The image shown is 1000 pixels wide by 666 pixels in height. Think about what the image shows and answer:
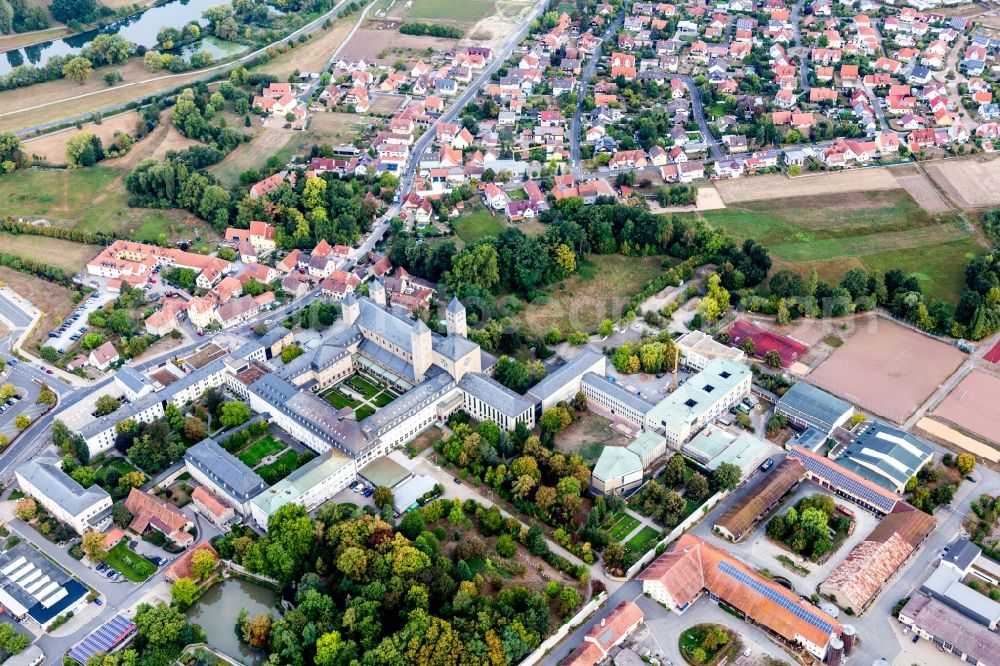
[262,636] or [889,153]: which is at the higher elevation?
[889,153]

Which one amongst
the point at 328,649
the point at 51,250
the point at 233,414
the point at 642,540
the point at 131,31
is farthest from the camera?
the point at 131,31

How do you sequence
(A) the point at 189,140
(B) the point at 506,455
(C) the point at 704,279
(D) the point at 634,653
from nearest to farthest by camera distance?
1. (D) the point at 634,653
2. (B) the point at 506,455
3. (C) the point at 704,279
4. (A) the point at 189,140

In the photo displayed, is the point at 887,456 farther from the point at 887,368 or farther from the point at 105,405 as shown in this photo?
the point at 105,405

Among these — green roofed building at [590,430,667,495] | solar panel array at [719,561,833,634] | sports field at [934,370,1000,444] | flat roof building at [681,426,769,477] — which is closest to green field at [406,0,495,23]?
sports field at [934,370,1000,444]

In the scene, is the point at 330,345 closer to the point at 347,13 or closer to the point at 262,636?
the point at 262,636

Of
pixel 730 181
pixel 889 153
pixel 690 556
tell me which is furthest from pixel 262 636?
pixel 889 153

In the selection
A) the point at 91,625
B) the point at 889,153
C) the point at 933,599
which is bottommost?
the point at 91,625

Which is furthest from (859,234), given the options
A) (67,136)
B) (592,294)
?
(67,136)
